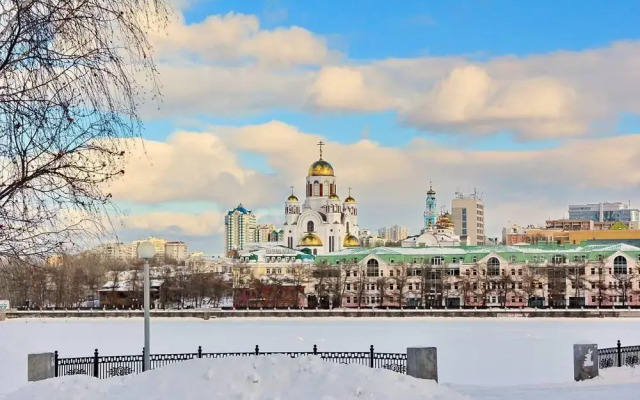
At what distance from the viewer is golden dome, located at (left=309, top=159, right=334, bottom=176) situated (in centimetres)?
15888

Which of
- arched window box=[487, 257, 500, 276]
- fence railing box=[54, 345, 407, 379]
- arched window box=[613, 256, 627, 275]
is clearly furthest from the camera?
arched window box=[487, 257, 500, 276]

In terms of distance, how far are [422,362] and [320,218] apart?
136048 mm

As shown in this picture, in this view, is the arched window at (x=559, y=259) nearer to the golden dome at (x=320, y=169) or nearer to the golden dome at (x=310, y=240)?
the golden dome at (x=310, y=240)

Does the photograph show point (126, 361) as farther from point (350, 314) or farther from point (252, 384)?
point (350, 314)

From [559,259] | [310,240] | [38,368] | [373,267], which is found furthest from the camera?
[310,240]

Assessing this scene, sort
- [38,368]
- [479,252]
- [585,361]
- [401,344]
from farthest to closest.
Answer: [479,252], [401,344], [585,361], [38,368]

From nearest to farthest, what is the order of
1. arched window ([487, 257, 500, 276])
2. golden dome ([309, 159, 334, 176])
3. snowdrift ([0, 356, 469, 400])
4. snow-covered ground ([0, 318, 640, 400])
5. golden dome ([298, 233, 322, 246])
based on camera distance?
snowdrift ([0, 356, 469, 400]), snow-covered ground ([0, 318, 640, 400]), arched window ([487, 257, 500, 276]), golden dome ([298, 233, 322, 246]), golden dome ([309, 159, 334, 176])

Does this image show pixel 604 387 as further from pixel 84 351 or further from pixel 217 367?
pixel 84 351

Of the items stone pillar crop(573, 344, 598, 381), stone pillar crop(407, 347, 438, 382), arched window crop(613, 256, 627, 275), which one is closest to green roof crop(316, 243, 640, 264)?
arched window crop(613, 256, 627, 275)

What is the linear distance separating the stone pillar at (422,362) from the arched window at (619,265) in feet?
327

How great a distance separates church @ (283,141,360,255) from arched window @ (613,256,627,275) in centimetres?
4759

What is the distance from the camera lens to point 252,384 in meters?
14.8

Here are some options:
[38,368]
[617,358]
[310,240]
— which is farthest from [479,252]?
[38,368]

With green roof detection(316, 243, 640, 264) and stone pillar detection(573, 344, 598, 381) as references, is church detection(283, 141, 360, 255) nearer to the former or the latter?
green roof detection(316, 243, 640, 264)
